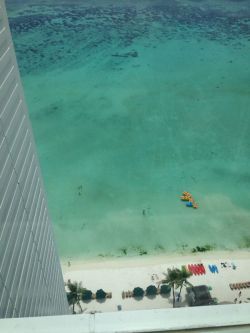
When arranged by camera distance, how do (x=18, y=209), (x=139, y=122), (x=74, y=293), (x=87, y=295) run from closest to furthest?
(x=18, y=209) < (x=74, y=293) < (x=87, y=295) < (x=139, y=122)

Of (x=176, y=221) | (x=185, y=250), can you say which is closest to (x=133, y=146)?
(x=176, y=221)

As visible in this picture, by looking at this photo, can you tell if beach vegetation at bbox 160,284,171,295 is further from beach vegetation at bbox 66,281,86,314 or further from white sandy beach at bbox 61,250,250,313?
beach vegetation at bbox 66,281,86,314

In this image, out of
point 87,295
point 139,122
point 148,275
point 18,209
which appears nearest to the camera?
point 18,209

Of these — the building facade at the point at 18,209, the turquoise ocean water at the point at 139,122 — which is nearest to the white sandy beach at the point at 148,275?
the turquoise ocean water at the point at 139,122

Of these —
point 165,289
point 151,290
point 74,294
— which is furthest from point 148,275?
point 74,294

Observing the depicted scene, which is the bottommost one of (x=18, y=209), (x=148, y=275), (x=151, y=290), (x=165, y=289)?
(x=18, y=209)

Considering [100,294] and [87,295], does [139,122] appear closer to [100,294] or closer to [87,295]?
[100,294]
